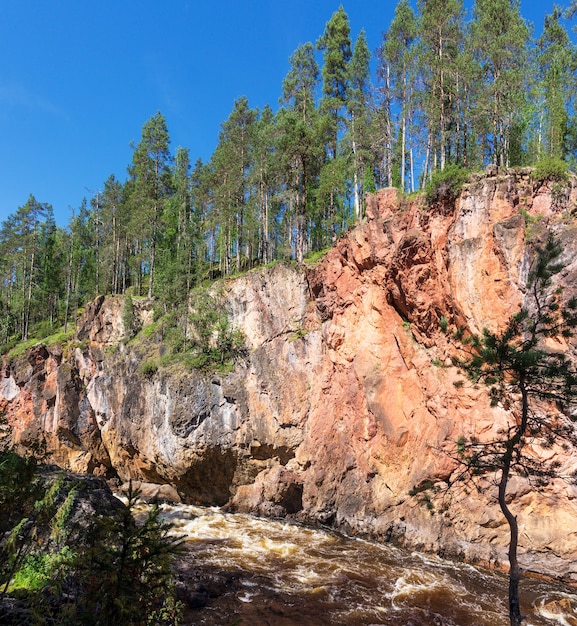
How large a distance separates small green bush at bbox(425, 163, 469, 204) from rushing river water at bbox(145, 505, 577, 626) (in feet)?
55.3

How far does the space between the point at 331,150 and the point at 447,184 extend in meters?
17.1

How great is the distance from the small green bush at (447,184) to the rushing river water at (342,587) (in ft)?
55.3

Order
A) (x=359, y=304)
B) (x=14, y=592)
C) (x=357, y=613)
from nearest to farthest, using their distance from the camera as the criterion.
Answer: (x=14, y=592)
(x=357, y=613)
(x=359, y=304)

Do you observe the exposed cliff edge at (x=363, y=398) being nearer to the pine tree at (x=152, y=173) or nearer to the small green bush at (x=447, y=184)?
the small green bush at (x=447, y=184)

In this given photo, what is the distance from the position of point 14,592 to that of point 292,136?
29115 mm

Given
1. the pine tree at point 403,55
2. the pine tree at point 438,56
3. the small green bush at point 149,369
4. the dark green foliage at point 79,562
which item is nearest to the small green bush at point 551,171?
the pine tree at point 438,56

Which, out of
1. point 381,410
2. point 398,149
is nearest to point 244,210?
point 398,149

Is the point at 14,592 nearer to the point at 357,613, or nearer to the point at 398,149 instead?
the point at 357,613

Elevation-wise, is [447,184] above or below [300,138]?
below

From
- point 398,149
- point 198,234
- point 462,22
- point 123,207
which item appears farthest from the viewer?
point 123,207

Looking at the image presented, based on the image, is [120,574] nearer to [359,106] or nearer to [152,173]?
[359,106]

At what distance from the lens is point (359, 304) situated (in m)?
24.2

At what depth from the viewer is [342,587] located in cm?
1372

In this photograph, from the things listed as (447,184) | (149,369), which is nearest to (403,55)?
(447,184)
